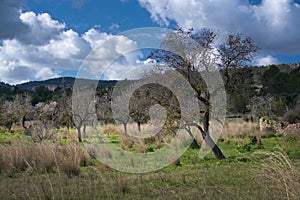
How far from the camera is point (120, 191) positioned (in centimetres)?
630

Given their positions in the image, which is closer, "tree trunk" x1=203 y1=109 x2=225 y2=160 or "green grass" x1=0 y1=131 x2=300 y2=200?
→ "green grass" x1=0 y1=131 x2=300 y2=200

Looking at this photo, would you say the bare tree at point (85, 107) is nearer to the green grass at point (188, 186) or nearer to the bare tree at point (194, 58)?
the bare tree at point (194, 58)

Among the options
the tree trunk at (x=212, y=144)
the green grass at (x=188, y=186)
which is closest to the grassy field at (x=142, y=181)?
the green grass at (x=188, y=186)

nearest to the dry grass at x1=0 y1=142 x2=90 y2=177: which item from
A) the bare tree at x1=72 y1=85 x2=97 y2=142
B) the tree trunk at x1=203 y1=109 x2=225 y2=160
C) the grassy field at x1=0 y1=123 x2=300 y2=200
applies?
the grassy field at x1=0 y1=123 x2=300 y2=200

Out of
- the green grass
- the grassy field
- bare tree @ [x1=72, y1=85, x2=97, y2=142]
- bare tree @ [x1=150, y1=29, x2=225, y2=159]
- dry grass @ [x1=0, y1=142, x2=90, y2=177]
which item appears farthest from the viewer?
bare tree @ [x1=72, y1=85, x2=97, y2=142]

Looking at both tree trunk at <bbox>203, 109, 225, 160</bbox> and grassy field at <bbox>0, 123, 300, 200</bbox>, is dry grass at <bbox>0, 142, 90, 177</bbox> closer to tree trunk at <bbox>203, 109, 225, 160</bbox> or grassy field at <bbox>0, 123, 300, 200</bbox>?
grassy field at <bbox>0, 123, 300, 200</bbox>

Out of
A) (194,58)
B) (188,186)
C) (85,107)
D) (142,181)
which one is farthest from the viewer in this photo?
(85,107)

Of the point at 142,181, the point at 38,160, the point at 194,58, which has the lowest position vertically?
the point at 142,181

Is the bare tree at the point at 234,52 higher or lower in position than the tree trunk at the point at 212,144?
higher

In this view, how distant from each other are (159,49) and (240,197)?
8337 mm

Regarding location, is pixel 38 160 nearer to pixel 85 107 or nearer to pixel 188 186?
pixel 188 186

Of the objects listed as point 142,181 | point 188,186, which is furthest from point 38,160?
point 188,186

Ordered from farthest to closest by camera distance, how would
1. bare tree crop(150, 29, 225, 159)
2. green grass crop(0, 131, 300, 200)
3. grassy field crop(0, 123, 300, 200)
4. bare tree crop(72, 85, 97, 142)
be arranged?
1. bare tree crop(72, 85, 97, 142)
2. bare tree crop(150, 29, 225, 159)
3. grassy field crop(0, 123, 300, 200)
4. green grass crop(0, 131, 300, 200)

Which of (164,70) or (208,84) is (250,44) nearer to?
(208,84)
